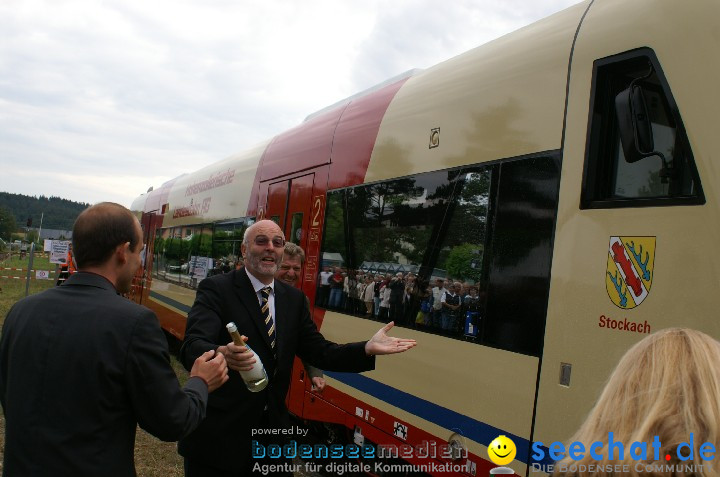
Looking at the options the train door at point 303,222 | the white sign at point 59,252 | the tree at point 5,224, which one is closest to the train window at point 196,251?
the train door at point 303,222

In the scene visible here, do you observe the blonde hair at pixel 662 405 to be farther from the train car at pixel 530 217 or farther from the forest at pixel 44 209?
the forest at pixel 44 209

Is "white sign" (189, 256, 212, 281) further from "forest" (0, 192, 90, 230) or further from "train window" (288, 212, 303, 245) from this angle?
"forest" (0, 192, 90, 230)

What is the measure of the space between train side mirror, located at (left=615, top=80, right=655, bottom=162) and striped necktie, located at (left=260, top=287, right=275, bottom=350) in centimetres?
186

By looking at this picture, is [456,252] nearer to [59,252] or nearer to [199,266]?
[199,266]

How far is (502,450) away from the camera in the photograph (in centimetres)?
317

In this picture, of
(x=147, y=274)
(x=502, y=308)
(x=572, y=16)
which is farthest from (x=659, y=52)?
(x=147, y=274)

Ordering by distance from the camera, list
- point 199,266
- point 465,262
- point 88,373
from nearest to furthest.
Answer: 1. point 88,373
2. point 465,262
3. point 199,266

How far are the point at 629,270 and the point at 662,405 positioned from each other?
1.65 metres

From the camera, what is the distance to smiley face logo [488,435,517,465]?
124 inches

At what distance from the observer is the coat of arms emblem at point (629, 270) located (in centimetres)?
262

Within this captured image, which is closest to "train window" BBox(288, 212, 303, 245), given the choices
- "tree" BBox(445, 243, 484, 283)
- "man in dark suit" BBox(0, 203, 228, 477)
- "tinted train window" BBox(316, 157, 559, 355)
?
"tinted train window" BBox(316, 157, 559, 355)

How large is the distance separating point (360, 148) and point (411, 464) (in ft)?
8.04

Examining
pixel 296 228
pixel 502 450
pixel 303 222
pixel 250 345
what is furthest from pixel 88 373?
pixel 296 228

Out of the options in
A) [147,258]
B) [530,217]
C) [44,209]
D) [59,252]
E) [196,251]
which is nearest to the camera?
[530,217]
